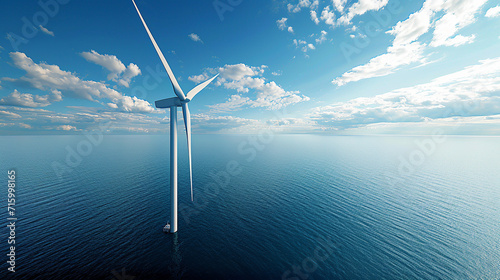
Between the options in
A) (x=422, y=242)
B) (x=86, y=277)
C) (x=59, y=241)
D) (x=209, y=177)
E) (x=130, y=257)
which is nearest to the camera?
(x=86, y=277)

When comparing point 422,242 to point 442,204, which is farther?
point 442,204

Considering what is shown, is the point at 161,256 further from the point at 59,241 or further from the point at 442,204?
the point at 442,204

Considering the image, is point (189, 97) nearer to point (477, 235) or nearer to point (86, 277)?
point (86, 277)

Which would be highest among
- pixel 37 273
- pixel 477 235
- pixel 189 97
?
pixel 189 97

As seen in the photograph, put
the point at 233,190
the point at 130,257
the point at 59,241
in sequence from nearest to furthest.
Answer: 1. the point at 130,257
2. the point at 59,241
3. the point at 233,190

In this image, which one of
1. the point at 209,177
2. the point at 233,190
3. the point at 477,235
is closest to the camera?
the point at 477,235

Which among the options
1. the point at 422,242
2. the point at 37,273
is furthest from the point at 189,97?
the point at 422,242

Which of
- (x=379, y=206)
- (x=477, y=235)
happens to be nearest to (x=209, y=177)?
(x=379, y=206)

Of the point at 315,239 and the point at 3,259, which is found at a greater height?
the point at 3,259

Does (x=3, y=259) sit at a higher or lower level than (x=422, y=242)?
higher
